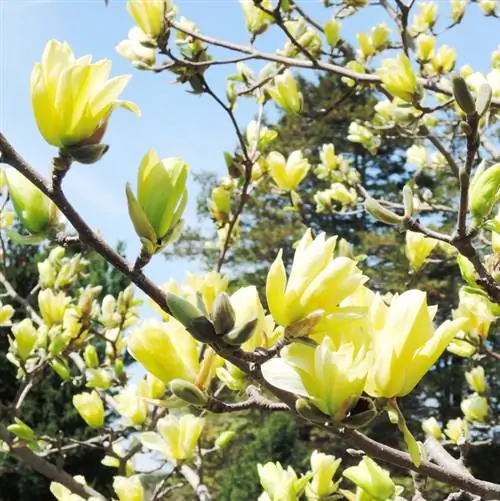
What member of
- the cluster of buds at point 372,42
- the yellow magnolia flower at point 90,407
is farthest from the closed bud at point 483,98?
the cluster of buds at point 372,42

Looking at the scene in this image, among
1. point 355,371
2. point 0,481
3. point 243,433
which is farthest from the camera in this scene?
point 243,433

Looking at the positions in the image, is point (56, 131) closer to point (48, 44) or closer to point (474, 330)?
point (48, 44)

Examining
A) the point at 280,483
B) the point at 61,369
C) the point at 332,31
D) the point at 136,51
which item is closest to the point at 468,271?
the point at 280,483

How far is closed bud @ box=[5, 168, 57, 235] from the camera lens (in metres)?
0.71

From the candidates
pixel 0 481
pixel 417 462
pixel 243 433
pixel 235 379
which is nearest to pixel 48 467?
pixel 235 379

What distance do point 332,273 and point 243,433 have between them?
11.9 meters

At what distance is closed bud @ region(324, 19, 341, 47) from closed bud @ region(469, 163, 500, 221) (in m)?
1.40

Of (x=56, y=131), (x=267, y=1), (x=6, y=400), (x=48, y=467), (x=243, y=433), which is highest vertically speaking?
(x=267, y=1)

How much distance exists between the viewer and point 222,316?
0.58 meters

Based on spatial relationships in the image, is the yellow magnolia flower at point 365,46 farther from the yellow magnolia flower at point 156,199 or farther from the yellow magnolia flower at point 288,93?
the yellow magnolia flower at point 156,199

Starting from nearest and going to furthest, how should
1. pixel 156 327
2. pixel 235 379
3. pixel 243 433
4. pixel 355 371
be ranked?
pixel 355 371 < pixel 156 327 < pixel 235 379 < pixel 243 433

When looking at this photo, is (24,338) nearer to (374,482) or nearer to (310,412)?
(374,482)

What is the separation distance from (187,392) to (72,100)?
31cm

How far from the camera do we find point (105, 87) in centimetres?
63
